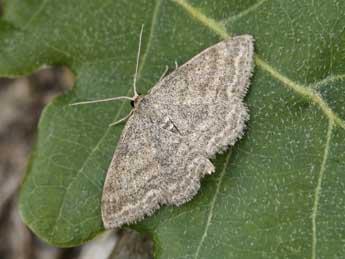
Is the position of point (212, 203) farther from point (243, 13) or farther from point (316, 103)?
point (243, 13)

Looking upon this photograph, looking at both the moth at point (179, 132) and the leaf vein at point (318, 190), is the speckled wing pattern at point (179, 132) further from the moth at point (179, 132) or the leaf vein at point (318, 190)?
the leaf vein at point (318, 190)

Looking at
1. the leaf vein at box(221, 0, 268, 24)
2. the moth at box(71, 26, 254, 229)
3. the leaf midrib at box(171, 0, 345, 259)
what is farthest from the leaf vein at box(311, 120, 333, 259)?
the leaf vein at box(221, 0, 268, 24)

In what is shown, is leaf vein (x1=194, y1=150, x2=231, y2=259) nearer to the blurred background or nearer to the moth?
the moth

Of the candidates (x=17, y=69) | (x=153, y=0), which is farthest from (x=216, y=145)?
(x=17, y=69)

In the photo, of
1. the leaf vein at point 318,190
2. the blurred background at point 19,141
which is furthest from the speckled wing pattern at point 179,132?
the blurred background at point 19,141

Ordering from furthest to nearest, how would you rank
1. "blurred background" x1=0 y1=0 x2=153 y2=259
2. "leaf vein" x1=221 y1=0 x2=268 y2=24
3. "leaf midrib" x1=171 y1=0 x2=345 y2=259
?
"blurred background" x1=0 y1=0 x2=153 y2=259
"leaf vein" x1=221 y1=0 x2=268 y2=24
"leaf midrib" x1=171 y1=0 x2=345 y2=259

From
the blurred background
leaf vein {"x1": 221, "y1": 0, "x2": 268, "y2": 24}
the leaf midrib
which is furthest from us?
the blurred background

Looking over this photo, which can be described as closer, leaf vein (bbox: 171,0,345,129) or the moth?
leaf vein (bbox: 171,0,345,129)
